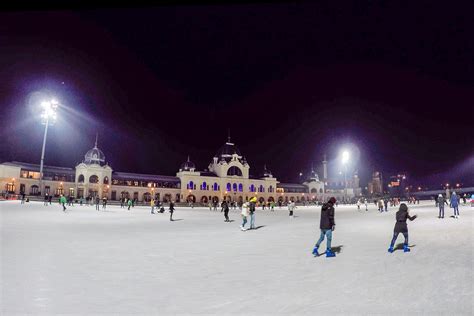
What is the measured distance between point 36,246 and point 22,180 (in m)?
60.4

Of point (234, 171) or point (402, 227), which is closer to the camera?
point (402, 227)

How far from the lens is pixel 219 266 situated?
7.68 meters

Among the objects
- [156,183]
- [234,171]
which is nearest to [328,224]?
Answer: [156,183]

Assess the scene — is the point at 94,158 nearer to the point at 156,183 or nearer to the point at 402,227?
the point at 156,183

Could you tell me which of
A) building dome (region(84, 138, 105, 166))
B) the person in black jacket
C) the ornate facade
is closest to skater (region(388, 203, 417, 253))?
the person in black jacket

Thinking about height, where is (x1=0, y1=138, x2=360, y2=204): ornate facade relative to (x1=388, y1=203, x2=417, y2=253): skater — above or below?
above

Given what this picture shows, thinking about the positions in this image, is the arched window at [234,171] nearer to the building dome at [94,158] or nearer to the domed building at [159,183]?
the domed building at [159,183]

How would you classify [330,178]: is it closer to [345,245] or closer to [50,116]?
[50,116]

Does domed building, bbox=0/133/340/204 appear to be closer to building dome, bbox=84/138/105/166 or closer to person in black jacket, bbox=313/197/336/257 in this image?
building dome, bbox=84/138/105/166

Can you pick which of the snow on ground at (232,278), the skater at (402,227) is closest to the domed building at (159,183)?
the snow on ground at (232,278)

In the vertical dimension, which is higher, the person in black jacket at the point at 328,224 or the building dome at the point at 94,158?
the building dome at the point at 94,158

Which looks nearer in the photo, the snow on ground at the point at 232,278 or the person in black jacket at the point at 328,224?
the snow on ground at the point at 232,278

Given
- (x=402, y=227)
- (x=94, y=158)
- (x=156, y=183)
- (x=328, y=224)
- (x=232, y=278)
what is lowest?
(x=232, y=278)

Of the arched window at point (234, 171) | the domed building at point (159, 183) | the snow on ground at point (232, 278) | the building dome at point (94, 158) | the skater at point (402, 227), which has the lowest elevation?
the snow on ground at point (232, 278)
